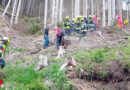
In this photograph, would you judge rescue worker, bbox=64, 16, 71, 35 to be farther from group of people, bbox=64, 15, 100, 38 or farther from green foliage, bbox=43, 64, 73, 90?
green foliage, bbox=43, 64, 73, 90

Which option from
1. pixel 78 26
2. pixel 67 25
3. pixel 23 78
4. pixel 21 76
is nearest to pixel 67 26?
pixel 67 25

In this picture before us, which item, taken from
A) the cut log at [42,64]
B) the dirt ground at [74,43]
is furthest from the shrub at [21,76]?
the dirt ground at [74,43]

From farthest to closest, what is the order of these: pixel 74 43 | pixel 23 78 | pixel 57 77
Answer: pixel 74 43 → pixel 23 78 → pixel 57 77

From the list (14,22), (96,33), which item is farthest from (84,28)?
(14,22)

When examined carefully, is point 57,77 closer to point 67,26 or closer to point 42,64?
point 42,64

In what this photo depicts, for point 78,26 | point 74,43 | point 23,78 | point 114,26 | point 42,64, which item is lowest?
point 23,78

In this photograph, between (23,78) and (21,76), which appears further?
(21,76)

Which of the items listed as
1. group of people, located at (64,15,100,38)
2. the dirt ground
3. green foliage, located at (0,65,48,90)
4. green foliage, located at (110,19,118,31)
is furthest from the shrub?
green foliage, located at (110,19,118,31)

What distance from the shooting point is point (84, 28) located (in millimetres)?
14406

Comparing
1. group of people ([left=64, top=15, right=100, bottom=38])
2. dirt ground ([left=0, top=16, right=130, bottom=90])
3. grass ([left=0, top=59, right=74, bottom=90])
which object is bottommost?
grass ([left=0, top=59, right=74, bottom=90])

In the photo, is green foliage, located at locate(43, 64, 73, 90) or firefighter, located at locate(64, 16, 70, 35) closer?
green foliage, located at locate(43, 64, 73, 90)

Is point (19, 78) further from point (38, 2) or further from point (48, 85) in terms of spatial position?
point (38, 2)

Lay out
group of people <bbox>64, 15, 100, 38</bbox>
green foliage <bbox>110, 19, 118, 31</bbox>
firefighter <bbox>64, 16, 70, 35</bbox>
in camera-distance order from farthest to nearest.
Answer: green foliage <bbox>110, 19, 118, 31</bbox> → firefighter <bbox>64, 16, 70, 35</bbox> → group of people <bbox>64, 15, 100, 38</bbox>

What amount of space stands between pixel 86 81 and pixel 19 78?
2597 millimetres
